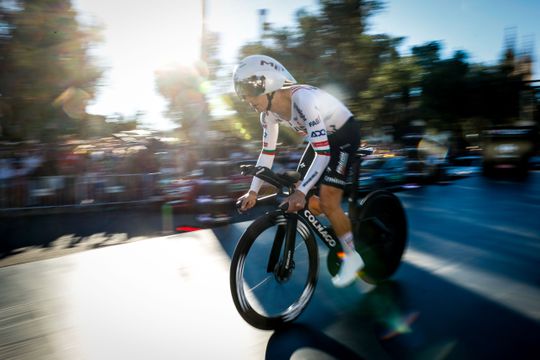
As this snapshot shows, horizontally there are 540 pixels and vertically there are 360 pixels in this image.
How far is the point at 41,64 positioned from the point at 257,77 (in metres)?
15.4

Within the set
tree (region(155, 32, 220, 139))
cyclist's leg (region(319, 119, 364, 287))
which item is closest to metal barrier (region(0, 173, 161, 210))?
tree (region(155, 32, 220, 139))

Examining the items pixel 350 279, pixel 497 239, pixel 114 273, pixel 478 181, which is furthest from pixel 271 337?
pixel 478 181

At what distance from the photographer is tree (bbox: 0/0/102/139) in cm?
1506

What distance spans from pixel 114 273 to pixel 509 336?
12.9 feet

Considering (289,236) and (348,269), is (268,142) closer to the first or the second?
(289,236)

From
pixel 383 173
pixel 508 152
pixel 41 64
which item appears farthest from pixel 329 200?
pixel 41 64

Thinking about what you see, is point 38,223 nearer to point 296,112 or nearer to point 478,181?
point 296,112

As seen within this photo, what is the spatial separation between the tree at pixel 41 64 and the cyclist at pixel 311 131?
14824mm

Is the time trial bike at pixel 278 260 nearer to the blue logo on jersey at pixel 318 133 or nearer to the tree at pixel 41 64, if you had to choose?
the blue logo on jersey at pixel 318 133

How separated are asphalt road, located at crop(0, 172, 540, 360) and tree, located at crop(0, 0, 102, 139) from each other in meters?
12.5

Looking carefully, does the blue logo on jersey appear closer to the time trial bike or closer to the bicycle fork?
the time trial bike

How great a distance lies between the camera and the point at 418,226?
21.9ft

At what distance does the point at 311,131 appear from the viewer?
321cm

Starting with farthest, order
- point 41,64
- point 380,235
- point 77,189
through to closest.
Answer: point 41,64 < point 77,189 < point 380,235
